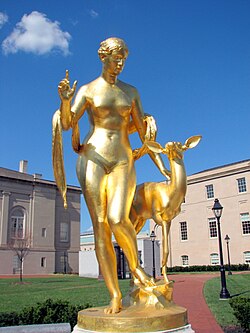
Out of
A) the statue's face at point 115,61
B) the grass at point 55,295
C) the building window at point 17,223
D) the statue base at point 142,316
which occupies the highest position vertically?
the building window at point 17,223

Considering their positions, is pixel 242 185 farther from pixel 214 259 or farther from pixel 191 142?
pixel 191 142

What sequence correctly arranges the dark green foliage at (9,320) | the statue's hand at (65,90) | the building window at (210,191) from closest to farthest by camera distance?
the statue's hand at (65,90), the dark green foliage at (9,320), the building window at (210,191)

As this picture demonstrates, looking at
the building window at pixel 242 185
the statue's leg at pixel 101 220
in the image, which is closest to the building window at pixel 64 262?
the building window at pixel 242 185

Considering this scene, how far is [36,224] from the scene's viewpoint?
43875 millimetres

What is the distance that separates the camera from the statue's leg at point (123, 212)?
4121 millimetres

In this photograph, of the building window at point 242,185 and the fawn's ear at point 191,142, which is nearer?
the fawn's ear at point 191,142

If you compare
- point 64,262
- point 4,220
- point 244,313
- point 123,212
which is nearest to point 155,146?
point 123,212

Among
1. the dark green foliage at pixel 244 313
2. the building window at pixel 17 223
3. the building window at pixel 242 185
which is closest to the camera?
the dark green foliage at pixel 244 313

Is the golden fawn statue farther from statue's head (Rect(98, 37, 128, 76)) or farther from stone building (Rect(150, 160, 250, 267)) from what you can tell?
stone building (Rect(150, 160, 250, 267))

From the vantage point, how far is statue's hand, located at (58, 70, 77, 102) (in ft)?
13.5

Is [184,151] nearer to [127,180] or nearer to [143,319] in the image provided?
[127,180]

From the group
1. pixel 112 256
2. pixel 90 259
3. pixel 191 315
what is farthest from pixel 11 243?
pixel 112 256

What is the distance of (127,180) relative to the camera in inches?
171

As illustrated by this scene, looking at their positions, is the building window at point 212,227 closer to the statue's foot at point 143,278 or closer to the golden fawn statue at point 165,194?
the golden fawn statue at point 165,194
